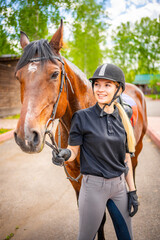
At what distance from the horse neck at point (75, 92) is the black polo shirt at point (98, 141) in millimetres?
490

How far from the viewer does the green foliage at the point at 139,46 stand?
3531 cm

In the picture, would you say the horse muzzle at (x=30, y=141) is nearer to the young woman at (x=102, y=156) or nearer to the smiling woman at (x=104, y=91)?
the young woman at (x=102, y=156)

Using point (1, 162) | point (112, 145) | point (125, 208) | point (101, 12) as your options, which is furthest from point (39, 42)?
point (101, 12)

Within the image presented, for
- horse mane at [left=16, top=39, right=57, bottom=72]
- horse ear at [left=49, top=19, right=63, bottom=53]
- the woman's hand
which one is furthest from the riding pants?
horse ear at [left=49, top=19, right=63, bottom=53]

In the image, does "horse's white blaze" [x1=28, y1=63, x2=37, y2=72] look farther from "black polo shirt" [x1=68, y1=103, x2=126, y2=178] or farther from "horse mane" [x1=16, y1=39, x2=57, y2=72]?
"black polo shirt" [x1=68, y1=103, x2=126, y2=178]

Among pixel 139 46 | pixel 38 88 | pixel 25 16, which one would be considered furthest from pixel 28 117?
pixel 139 46

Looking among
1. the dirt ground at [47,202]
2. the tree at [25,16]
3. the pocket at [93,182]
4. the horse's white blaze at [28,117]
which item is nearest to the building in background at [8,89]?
the tree at [25,16]

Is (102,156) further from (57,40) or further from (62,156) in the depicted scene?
(57,40)

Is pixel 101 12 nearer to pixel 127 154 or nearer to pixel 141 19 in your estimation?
pixel 127 154

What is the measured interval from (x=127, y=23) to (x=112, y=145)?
4333 centimetres

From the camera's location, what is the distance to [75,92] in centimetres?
187

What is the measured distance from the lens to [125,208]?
1396 millimetres

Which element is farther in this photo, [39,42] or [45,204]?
[45,204]

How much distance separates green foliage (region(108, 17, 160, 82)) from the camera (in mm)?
35312
